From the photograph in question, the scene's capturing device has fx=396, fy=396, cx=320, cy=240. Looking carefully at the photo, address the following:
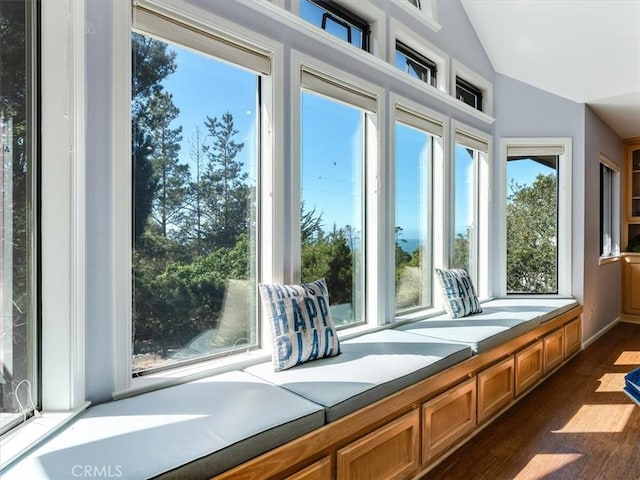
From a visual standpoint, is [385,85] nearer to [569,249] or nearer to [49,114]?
[49,114]

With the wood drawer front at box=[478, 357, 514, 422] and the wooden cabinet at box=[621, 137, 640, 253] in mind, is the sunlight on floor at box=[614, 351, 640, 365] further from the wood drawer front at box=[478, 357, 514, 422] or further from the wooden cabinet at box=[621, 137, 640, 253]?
Result: the wooden cabinet at box=[621, 137, 640, 253]

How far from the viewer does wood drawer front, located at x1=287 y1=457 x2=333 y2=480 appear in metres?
1.48

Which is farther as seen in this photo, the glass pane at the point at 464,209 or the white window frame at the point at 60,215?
the glass pane at the point at 464,209

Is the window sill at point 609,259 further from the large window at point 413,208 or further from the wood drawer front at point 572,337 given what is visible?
the large window at point 413,208

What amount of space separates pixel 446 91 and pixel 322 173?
1.75 metres

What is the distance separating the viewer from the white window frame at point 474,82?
370cm

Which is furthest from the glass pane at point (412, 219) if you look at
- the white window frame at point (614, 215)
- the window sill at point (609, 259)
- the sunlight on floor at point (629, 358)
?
the white window frame at point (614, 215)

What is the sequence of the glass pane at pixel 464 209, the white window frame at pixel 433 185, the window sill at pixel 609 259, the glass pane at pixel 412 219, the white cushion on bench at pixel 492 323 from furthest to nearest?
the window sill at pixel 609 259 < the glass pane at pixel 464 209 < the glass pane at pixel 412 219 < the white window frame at pixel 433 185 < the white cushion on bench at pixel 492 323

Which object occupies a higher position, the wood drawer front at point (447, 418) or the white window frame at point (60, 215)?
the white window frame at point (60, 215)

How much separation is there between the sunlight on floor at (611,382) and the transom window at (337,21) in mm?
3240

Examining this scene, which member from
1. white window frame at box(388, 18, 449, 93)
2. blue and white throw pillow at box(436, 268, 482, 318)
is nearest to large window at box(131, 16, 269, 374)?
white window frame at box(388, 18, 449, 93)

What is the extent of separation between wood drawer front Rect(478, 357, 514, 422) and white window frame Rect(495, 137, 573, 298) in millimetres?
1633

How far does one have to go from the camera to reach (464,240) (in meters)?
4.09

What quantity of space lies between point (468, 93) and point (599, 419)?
3156 mm
